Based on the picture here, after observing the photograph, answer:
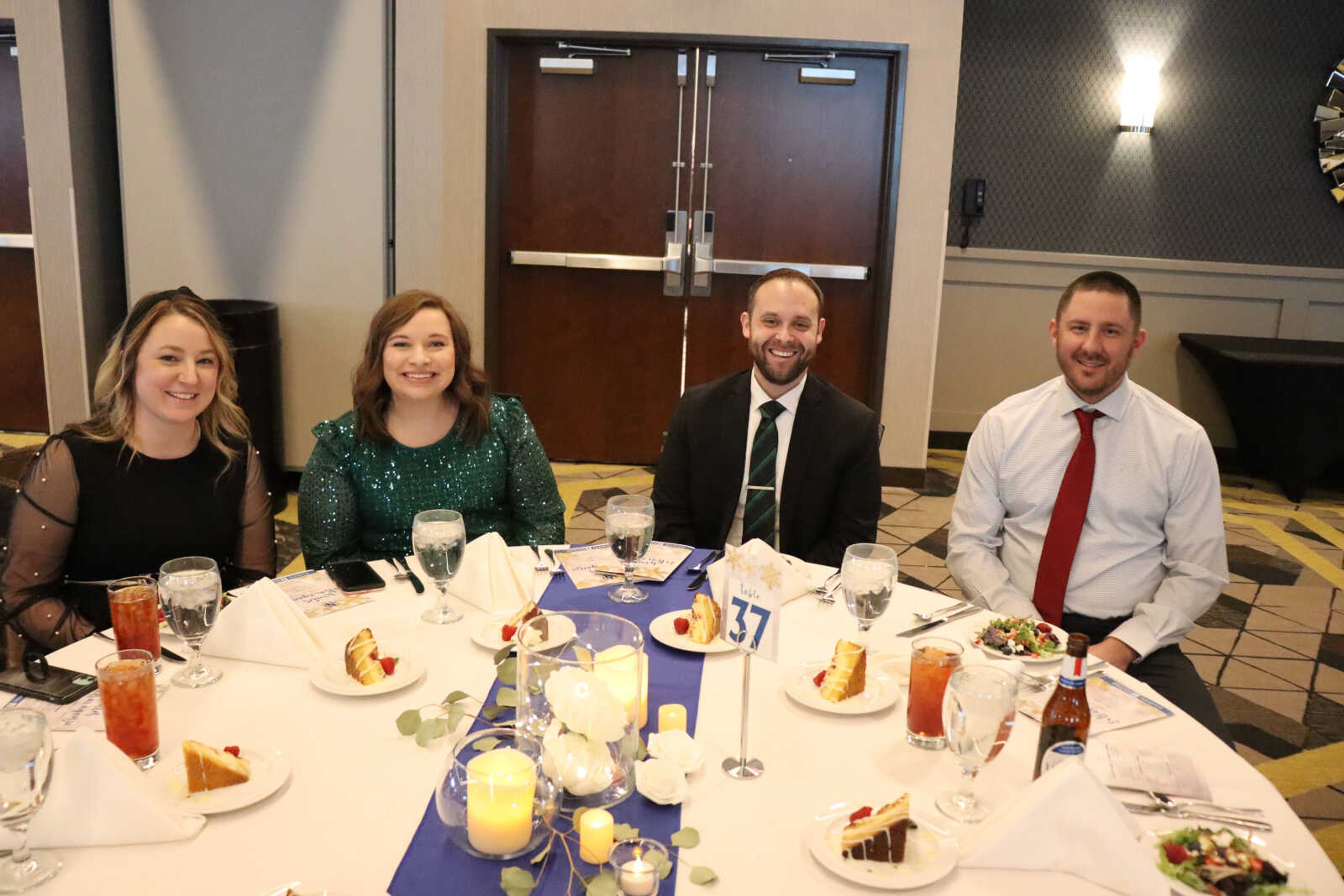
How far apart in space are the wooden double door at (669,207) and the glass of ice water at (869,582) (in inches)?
156

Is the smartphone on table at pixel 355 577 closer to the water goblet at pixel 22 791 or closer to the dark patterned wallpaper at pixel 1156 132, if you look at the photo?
the water goblet at pixel 22 791

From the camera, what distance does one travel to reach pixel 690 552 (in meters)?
2.04

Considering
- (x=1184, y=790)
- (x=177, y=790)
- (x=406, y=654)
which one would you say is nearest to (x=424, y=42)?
(x=406, y=654)

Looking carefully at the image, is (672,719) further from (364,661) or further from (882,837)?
(364,661)

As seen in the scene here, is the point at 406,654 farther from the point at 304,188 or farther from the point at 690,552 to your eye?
the point at 304,188

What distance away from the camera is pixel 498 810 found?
1.05 metres

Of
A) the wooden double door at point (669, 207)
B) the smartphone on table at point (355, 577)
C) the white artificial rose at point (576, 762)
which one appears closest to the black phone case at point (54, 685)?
the smartphone on table at point (355, 577)

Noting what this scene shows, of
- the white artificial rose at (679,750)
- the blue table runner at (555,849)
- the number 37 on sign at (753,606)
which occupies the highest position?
the number 37 on sign at (753,606)

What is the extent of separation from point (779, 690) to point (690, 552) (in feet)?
1.97

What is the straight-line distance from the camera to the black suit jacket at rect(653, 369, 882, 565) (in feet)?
8.54

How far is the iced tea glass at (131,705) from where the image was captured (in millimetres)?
1208

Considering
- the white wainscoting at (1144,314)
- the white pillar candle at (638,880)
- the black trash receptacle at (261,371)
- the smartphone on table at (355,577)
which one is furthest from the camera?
the white wainscoting at (1144,314)

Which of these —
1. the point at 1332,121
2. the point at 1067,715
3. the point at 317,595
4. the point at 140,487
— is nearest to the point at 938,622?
the point at 1067,715

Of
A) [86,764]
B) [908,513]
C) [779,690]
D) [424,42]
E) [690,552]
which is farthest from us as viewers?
[908,513]
